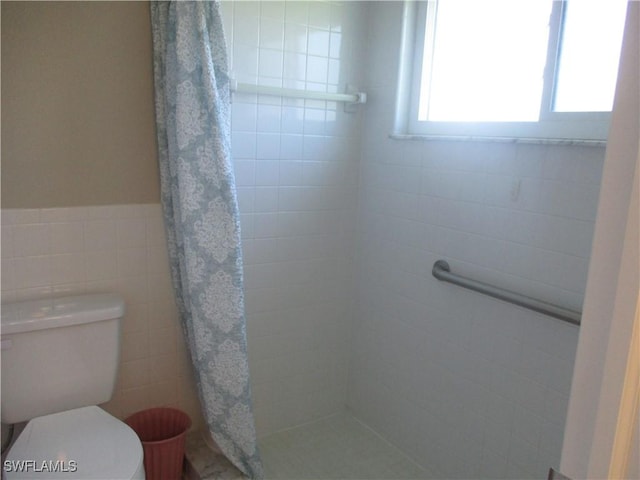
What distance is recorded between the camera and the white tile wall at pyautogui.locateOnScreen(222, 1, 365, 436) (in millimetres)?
2068

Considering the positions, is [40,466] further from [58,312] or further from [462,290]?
[462,290]

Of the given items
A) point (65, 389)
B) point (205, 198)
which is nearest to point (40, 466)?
point (65, 389)

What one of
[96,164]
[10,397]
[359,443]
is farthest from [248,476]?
[96,164]

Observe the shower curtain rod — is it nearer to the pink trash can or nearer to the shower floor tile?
the pink trash can

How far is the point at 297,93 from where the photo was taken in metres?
2.13

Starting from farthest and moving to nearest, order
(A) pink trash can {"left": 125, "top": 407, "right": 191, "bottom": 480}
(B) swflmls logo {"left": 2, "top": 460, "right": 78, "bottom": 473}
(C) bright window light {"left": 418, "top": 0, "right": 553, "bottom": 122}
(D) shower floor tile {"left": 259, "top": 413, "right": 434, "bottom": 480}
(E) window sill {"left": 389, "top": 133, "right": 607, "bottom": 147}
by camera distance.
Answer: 1. (D) shower floor tile {"left": 259, "top": 413, "right": 434, "bottom": 480}
2. (A) pink trash can {"left": 125, "top": 407, "right": 191, "bottom": 480}
3. (C) bright window light {"left": 418, "top": 0, "right": 553, "bottom": 122}
4. (E) window sill {"left": 389, "top": 133, "right": 607, "bottom": 147}
5. (B) swflmls logo {"left": 2, "top": 460, "right": 78, "bottom": 473}

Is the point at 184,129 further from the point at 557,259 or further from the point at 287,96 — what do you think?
the point at 557,259

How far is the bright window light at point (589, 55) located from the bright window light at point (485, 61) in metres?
0.07

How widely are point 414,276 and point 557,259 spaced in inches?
24.8

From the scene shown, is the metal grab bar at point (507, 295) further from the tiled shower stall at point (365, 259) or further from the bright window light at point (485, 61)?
the bright window light at point (485, 61)

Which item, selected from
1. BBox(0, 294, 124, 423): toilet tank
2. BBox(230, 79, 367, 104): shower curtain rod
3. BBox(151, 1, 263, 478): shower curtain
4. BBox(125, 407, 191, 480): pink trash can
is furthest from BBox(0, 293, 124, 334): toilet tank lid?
BBox(230, 79, 367, 104): shower curtain rod

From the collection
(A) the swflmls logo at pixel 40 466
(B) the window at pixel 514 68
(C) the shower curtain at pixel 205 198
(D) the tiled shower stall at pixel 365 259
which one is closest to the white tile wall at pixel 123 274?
(D) the tiled shower stall at pixel 365 259

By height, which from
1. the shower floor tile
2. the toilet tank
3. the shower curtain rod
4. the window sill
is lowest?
the shower floor tile

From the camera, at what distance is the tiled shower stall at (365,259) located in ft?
5.60
